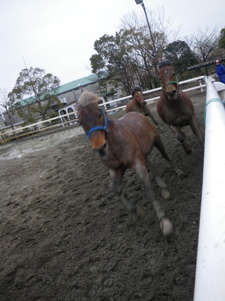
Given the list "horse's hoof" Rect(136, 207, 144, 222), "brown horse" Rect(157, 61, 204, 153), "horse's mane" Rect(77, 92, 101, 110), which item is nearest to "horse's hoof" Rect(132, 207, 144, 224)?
"horse's hoof" Rect(136, 207, 144, 222)

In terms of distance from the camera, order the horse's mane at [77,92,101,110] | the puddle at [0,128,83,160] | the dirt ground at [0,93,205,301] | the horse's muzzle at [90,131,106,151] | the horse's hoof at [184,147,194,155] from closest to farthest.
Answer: the dirt ground at [0,93,205,301]
the horse's muzzle at [90,131,106,151]
the horse's mane at [77,92,101,110]
the horse's hoof at [184,147,194,155]
the puddle at [0,128,83,160]

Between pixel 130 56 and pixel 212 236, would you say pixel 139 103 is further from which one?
pixel 130 56

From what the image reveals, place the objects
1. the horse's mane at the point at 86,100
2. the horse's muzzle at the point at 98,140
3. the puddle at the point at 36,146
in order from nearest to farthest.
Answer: the horse's muzzle at the point at 98,140, the horse's mane at the point at 86,100, the puddle at the point at 36,146

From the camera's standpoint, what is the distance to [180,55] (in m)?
29.9

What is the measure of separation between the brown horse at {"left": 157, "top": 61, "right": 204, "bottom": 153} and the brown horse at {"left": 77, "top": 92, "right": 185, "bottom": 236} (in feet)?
3.73

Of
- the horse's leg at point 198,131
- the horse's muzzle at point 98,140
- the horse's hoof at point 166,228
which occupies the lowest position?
the horse's hoof at point 166,228

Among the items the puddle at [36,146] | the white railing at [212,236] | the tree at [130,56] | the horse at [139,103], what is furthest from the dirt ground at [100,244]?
the tree at [130,56]

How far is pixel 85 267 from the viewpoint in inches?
98.3

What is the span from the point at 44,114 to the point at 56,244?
110 feet

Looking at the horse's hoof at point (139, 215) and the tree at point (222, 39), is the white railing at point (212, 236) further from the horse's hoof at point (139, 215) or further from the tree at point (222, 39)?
the tree at point (222, 39)

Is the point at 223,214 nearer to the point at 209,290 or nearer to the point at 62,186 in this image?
the point at 209,290

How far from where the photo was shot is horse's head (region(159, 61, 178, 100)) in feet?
12.9

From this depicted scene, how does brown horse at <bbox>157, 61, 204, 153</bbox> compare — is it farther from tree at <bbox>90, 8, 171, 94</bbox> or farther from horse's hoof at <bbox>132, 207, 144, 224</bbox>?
tree at <bbox>90, 8, 171, 94</bbox>

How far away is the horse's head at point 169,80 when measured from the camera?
3.92 metres
